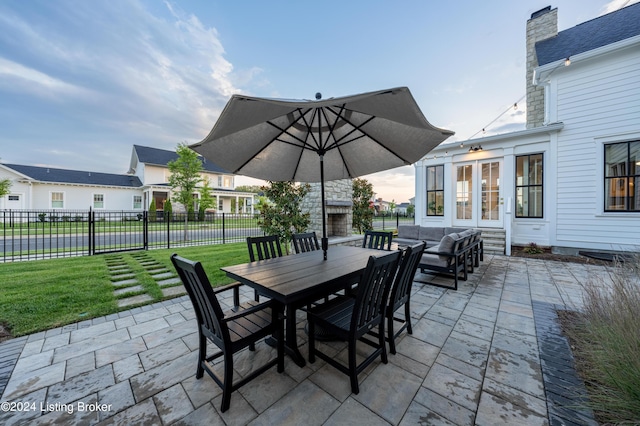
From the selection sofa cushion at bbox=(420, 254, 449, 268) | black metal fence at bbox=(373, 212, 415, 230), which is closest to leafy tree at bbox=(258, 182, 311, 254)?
sofa cushion at bbox=(420, 254, 449, 268)

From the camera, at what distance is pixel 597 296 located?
241 cm

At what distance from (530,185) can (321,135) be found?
7.61 m

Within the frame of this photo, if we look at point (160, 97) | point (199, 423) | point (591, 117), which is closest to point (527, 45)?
point (591, 117)

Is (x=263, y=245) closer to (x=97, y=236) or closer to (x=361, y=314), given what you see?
(x=361, y=314)

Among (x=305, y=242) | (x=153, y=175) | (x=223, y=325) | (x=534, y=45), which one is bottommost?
(x=223, y=325)

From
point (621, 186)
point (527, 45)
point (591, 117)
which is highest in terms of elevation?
point (527, 45)

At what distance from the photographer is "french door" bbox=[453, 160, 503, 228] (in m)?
7.38

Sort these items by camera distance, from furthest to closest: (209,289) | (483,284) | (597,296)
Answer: (483,284) < (597,296) < (209,289)

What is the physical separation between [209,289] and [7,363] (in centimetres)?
231

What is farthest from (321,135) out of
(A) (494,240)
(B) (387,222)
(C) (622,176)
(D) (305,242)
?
(B) (387,222)

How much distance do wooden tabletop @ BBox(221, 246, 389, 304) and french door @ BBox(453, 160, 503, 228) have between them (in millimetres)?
6502

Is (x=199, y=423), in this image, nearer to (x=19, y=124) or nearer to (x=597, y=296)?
A: (x=597, y=296)

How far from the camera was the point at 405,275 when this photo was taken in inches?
90.5

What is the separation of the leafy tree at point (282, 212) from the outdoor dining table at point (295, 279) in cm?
352
